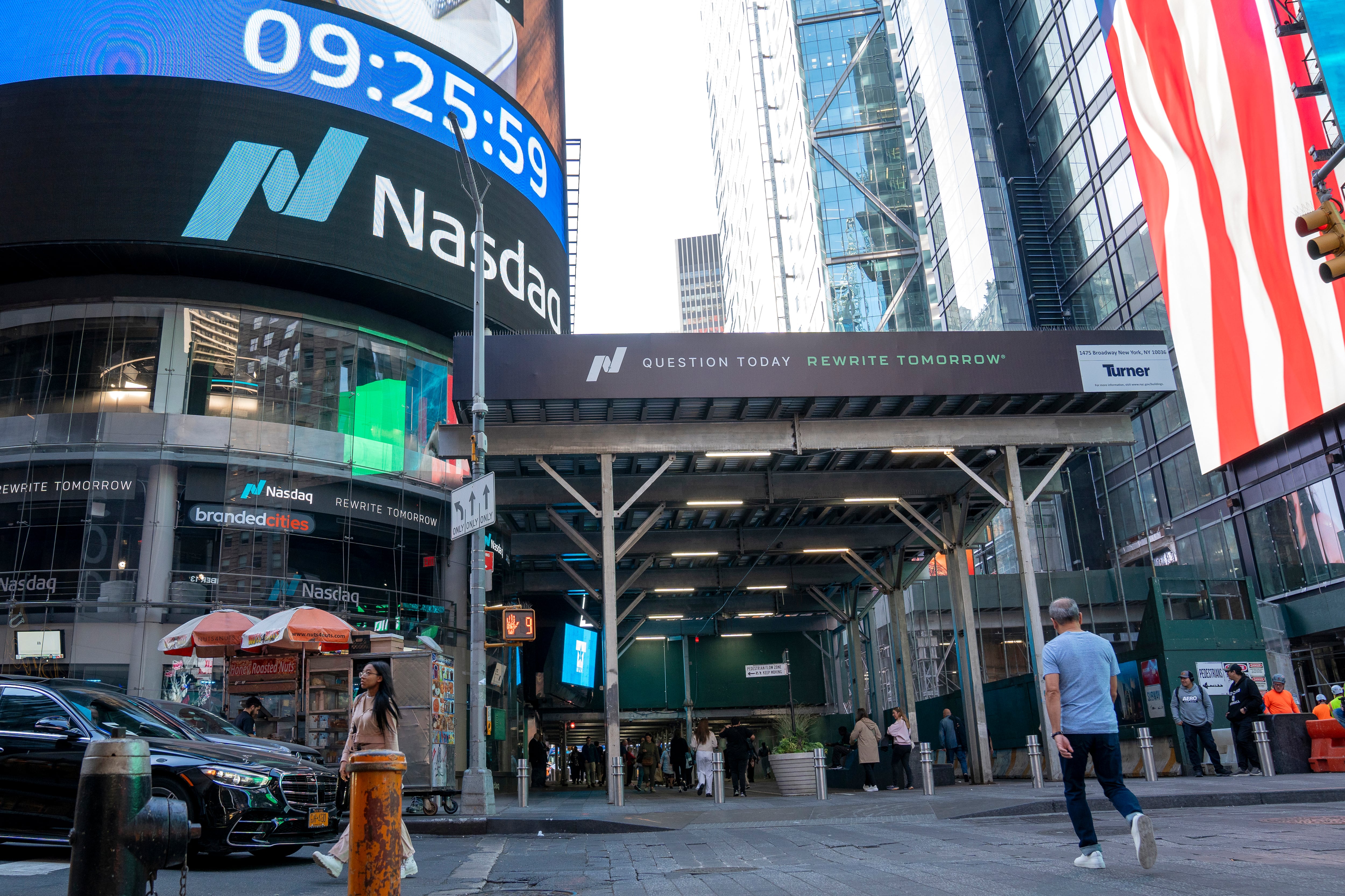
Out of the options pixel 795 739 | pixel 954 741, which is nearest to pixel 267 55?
pixel 795 739

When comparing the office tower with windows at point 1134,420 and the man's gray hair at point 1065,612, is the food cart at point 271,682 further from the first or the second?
the office tower with windows at point 1134,420

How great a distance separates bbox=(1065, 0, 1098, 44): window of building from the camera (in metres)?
44.1

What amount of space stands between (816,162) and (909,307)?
12298 millimetres

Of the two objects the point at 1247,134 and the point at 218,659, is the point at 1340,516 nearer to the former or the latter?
the point at 1247,134

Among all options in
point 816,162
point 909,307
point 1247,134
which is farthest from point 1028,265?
point 816,162

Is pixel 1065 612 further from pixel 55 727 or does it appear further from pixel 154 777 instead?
pixel 55 727

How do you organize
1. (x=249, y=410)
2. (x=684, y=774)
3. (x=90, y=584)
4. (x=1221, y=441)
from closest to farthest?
(x=90, y=584) < (x=249, y=410) < (x=684, y=774) < (x=1221, y=441)

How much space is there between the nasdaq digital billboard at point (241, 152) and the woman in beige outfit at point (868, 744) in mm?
16791

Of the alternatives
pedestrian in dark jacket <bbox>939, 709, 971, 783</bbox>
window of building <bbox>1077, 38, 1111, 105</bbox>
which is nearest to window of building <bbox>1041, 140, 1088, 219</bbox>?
window of building <bbox>1077, 38, 1111, 105</bbox>

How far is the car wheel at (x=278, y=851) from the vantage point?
9.17 meters

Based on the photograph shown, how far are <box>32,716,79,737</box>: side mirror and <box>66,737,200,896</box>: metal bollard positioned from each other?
5978mm

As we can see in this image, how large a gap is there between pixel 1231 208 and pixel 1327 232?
76.5 ft

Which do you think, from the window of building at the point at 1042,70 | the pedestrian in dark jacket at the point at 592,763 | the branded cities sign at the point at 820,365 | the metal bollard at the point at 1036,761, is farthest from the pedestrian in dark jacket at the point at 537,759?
the window of building at the point at 1042,70

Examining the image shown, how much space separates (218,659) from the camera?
24250mm
